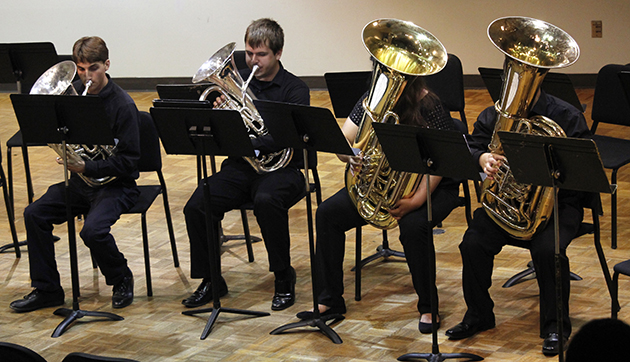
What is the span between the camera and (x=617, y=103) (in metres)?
4.55

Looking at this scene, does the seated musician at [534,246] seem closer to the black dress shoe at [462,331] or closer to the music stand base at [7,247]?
the black dress shoe at [462,331]

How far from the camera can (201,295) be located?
383cm

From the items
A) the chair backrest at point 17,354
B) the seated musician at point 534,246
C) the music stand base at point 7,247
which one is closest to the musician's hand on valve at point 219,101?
the seated musician at point 534,246

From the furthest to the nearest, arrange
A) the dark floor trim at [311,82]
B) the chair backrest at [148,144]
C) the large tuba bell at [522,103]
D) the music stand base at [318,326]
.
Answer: the dark floor trim at [311,82] → the chair backrest at [148,144] → the music stand base at [318,326] → the large tuba bell at [522,103]

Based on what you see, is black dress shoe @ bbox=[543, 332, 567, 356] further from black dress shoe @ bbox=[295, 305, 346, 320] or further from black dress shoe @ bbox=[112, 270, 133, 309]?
black dress shoe @ bbox=[112, 270, 133, 309]

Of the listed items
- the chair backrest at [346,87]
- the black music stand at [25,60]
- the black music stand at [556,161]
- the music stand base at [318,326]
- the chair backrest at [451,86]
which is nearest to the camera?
the black music stand at [556,161]

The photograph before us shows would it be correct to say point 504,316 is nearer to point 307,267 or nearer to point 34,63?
point 307,267

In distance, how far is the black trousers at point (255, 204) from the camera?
372 cm

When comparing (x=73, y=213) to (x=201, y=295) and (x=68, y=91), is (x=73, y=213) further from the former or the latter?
(x=201, y=295)

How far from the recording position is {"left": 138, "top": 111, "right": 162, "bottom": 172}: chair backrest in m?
3.98

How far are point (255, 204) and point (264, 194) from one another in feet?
0.21

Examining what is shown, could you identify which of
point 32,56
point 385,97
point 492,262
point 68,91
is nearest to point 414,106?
point 385,97

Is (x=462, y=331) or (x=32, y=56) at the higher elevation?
(x=32, y=56)

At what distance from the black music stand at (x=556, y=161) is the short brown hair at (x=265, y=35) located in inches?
60.2
